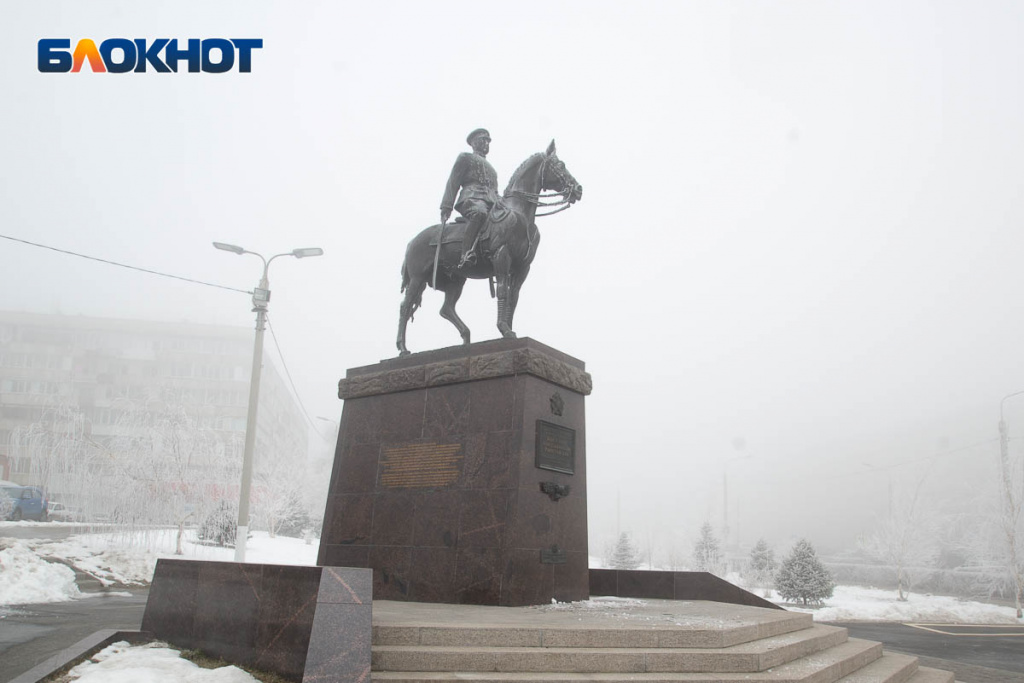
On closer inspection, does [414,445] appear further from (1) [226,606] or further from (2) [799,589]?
(2) [799,589]

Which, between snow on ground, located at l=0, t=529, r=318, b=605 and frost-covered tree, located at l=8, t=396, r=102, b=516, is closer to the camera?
snow on ground, located at l=0, t=529, r=318, b=605

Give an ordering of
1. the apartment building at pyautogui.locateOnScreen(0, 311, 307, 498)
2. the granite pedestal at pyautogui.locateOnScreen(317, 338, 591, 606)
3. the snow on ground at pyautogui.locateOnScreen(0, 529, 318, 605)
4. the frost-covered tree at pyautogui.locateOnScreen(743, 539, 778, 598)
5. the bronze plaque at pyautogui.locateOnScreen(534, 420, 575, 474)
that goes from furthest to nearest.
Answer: the apartment building at pyautogui.locateOnScreen(0, 311, 307, 498) → the frost-covered tree at pyautogui.locateOnScreen(743, 539, 778, 598) → the snow on ground at pyautogui.locateOnScreen(0, 529, 318, 605) → the bronze plaque at pyautogui.locateOnScreen(534, 420, 575, 474) → the granite pedestal at pyautogui.locateOnScreen(317, 338, 591, 606)

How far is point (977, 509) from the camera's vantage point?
133ft

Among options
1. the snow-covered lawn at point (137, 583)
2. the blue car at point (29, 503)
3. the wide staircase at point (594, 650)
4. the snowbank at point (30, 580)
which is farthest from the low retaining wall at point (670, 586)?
the blue car at point (29, 503)

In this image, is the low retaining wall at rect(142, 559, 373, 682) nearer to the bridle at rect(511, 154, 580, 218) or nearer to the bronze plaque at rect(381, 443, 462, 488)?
the bronze plaque at rect(381, 443, 462, 488)

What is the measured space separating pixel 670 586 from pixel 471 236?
20.2ft

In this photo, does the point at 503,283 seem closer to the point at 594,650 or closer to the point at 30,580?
the point at 594,650

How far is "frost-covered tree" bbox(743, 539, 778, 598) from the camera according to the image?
35.1 meters

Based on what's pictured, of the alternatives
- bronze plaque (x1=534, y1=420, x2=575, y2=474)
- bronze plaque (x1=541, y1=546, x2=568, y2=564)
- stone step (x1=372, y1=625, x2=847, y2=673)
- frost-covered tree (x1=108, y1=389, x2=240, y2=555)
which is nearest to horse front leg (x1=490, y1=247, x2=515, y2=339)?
bronze plaque (x1=534, y1=420, x2=575, y2=474)

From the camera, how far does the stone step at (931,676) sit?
Result: 8172mm

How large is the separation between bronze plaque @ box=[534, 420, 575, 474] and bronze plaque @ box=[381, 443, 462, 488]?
1041 mm

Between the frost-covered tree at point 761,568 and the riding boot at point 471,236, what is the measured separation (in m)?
28.9

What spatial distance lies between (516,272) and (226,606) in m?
5.76

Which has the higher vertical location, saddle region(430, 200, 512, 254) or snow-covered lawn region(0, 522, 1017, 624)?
saddle region(430, 200, 512, 254)
